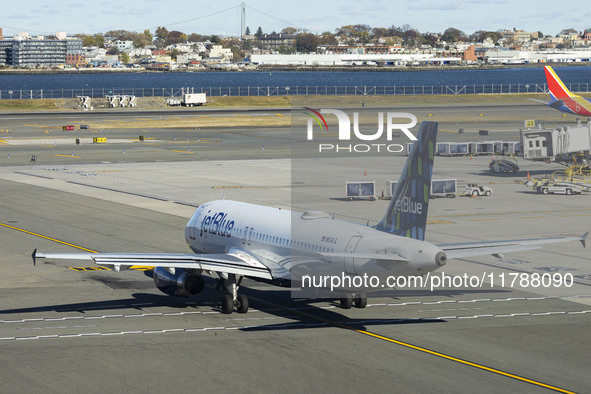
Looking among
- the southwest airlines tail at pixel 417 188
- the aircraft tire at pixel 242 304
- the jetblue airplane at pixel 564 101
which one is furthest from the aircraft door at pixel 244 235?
the jetblue airplane at pixel 564 101

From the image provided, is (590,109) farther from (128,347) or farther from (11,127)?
(128,347)

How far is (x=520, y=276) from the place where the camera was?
2023 inches

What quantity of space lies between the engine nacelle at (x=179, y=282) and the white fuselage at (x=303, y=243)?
301 cm

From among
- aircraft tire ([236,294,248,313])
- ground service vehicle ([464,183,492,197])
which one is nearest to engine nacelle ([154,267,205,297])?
aircraft tire ([236,294,248,313])

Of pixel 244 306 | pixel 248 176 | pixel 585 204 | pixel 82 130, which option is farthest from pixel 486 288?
pixel 82 130

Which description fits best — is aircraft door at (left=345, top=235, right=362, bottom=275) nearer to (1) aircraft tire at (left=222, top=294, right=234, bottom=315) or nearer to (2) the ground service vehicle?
(1) aircraft tire at (left=222, top=294, right=234, bottom=315)

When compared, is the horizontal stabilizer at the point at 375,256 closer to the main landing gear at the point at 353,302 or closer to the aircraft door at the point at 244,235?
the main landing gear at the point at 353,302

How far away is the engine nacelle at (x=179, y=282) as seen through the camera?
4378 cm

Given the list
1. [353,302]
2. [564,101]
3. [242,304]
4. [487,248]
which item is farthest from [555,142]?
[242,304]

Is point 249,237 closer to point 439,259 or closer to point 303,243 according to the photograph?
point 303,243

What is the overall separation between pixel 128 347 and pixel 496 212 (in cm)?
4569

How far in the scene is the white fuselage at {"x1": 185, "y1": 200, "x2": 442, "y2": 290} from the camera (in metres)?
36.2

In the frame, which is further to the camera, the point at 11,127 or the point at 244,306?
the point at 11,127

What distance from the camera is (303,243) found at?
41469mm
